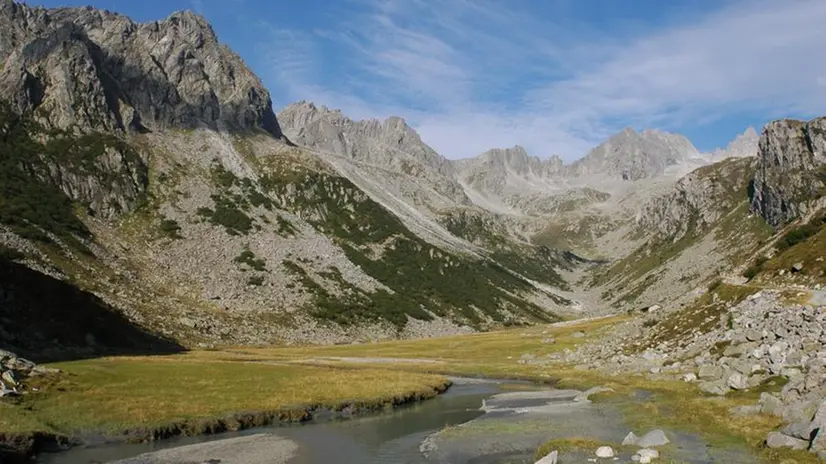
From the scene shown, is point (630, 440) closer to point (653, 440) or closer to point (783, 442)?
point (653, 440)

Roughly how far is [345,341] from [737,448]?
136 m

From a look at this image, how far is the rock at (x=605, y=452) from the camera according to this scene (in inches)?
1312

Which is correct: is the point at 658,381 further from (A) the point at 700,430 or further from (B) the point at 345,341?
(B) the point at 345,341

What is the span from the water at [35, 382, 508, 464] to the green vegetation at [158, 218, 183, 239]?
14534 cm

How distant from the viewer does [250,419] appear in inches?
2084

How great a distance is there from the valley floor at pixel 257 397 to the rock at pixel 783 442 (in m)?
0.67

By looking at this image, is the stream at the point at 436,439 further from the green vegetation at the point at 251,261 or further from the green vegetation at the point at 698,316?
the green vegetation at the point at 251,261

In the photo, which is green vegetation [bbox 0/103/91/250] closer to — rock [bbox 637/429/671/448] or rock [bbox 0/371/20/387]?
rock [bbox 0/371/20/387]

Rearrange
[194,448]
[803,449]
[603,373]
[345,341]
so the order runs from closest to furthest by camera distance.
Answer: [803,449] → [194,448] → [603,373] → [345,341]

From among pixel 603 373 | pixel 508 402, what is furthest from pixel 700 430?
pixel 603 373

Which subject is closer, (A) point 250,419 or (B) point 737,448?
(B) point 737,448

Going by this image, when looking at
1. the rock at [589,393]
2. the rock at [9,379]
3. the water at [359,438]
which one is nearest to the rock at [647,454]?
the water at [359,438]

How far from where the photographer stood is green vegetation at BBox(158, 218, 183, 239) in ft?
619

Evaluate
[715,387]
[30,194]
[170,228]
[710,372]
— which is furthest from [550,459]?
[170,228]
